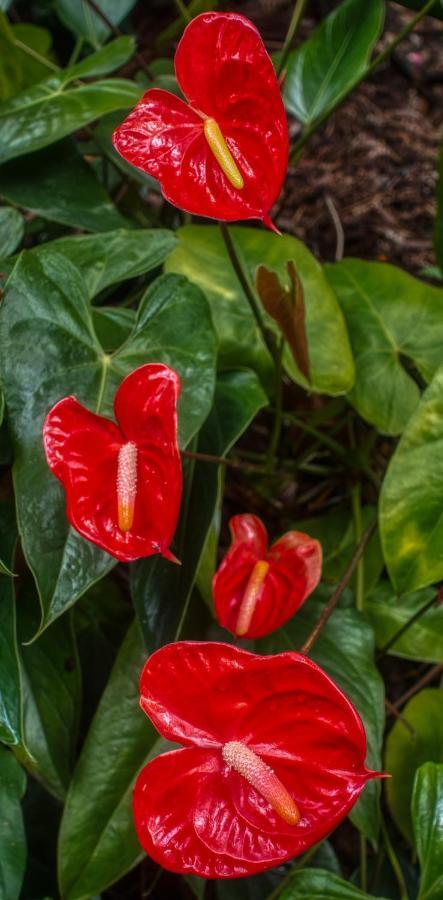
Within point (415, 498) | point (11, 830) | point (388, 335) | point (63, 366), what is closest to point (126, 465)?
point (63, 366)

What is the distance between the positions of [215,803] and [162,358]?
0.39 m

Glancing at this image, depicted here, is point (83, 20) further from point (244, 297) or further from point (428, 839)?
point (428, 839)

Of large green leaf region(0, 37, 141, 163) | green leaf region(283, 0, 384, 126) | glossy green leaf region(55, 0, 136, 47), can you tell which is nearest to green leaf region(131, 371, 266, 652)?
large green leaf region(0, 37, 141, 163)

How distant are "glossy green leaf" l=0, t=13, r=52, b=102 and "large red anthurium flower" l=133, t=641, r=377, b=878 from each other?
90 cm

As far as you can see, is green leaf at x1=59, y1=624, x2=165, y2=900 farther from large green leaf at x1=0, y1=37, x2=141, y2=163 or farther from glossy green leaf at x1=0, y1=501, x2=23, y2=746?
large green leaf at x1=0, y1=37, x2=141, y2=163

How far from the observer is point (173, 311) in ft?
2.88

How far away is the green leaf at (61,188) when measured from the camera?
1118mm

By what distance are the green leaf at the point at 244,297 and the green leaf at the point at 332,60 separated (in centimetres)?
22

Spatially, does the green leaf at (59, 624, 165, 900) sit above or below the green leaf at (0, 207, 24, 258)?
below

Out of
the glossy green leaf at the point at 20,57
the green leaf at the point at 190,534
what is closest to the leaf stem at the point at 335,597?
the green leaf at the point at 190,534

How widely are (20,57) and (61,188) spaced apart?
370 mm

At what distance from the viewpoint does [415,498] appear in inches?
32.9

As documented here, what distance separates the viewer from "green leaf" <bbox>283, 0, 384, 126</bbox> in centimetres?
124

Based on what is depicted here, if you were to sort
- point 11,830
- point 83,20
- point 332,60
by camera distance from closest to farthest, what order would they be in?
point 11,830, point 332,60, point 83,20
